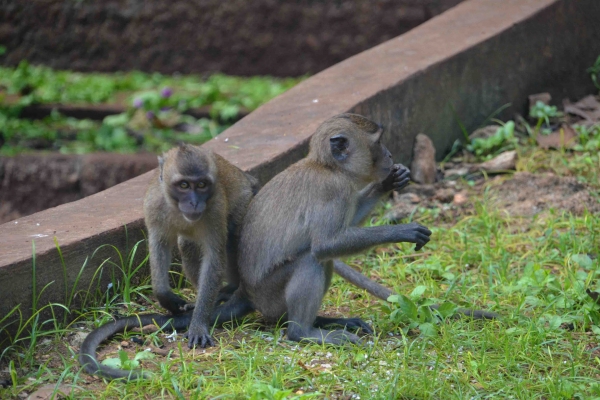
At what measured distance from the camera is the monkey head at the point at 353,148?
5074 mm

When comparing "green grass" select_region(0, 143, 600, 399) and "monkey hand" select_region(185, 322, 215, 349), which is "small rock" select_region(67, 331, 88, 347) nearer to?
"green grass" select_region(0, 143, 600, 399)

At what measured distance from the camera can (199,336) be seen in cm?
481

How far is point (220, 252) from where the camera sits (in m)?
5.00

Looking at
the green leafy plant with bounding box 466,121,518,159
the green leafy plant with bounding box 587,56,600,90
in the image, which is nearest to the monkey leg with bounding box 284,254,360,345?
the green leafy plant with bounding box 466,121,518,159

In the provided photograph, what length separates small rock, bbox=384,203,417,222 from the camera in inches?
274

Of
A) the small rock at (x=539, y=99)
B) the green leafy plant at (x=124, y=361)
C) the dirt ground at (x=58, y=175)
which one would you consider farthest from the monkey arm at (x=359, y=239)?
the dirt ground at (x=58, y=175)

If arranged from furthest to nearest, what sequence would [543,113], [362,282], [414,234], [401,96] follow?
[543,113] < [401,96] < [362,282] < [414,234]

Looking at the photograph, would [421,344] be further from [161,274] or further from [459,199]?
[459,199]

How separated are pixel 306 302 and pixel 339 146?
0.97m

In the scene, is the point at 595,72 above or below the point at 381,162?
above

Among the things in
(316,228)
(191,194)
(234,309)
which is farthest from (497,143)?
(191,194)

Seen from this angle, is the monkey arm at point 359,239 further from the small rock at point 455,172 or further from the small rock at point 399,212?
the small rock at point 455,172

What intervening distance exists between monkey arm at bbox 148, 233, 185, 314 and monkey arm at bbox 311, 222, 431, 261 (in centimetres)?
94

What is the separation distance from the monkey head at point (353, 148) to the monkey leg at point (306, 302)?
64 centimetres
